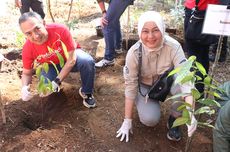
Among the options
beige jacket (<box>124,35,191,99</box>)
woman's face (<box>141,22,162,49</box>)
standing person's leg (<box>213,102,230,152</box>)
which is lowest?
standing person's leg (<box>213,102,230,152</box>)

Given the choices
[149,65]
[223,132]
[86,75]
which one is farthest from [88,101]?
[223,132]

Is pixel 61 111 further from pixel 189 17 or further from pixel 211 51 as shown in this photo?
pixel 211 51

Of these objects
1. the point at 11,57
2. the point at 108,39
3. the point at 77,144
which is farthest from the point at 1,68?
the point at 77,144

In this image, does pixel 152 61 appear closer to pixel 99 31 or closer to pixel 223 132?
pixel 223 132

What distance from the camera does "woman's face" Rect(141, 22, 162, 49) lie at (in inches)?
84.4

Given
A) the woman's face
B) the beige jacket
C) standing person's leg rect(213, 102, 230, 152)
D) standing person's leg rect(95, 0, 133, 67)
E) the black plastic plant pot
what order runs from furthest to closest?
the black plastic plant pot
standing person's leg rect(95, 0, 133, 67)
the beige jacket
the woman's face
standing person's leg rect(213, 102, 230, 152)

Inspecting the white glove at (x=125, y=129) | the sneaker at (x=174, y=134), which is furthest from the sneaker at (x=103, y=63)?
the sneaker at (x=174, y=134)

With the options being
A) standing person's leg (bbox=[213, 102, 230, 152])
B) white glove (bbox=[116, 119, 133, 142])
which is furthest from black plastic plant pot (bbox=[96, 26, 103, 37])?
standing person's leg (bbox=[213, 102, 230, 152])

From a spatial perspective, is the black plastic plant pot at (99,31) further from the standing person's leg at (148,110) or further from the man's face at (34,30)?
the standing person's leg at (148,110)

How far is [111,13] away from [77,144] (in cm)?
161

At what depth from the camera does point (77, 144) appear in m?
2.43

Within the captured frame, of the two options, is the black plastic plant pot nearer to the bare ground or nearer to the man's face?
the bare ground

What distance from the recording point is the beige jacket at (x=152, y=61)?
2.30 meters

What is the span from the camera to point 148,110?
252 centimetres
